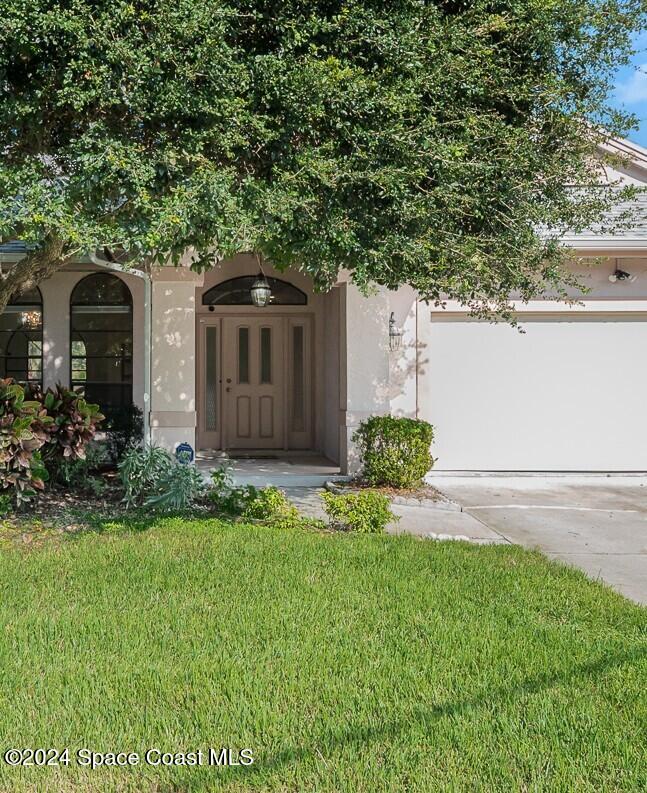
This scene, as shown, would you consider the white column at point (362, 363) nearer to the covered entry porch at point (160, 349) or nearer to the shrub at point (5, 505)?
the covered entry porch at point (160, 349)

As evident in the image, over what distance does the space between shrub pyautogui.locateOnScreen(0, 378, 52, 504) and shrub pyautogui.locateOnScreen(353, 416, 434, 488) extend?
411cm

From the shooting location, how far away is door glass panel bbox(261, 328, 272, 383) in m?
12.2

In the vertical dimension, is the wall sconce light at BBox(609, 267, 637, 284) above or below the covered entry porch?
above

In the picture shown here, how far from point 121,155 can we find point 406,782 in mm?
4165

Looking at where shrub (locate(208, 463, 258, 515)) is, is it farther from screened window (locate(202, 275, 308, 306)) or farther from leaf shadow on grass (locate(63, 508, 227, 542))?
screened window (locate(202, 275, 308, 306))

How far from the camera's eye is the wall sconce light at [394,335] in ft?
31.9

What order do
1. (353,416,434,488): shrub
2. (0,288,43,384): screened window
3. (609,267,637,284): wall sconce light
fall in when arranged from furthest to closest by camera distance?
(609,267,637,284): wall sconce light → (0,288,43,384): screened window → (353,416,434,488): shrub

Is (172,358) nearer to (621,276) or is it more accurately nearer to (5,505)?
(5,505)

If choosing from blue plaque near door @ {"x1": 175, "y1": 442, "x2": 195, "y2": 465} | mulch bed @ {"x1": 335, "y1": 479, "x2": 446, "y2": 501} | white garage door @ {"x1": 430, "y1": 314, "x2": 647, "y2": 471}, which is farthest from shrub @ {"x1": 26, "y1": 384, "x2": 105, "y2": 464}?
white garage door @ {"x1": 430, "y1": 314, "x2": 647, "y2": 471}

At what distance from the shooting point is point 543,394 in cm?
1034

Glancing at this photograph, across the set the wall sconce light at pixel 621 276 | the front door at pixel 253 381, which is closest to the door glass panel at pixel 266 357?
the front door at pixel 253 381

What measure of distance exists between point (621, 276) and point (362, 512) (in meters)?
6.54

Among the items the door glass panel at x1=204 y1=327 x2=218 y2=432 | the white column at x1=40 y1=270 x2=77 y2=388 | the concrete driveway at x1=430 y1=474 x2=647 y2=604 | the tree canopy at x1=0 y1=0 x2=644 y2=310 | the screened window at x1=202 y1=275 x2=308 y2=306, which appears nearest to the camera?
the tree canopy at x1=0 y1=0 x2=644 y2=310

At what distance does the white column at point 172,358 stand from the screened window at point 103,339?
739 mm
